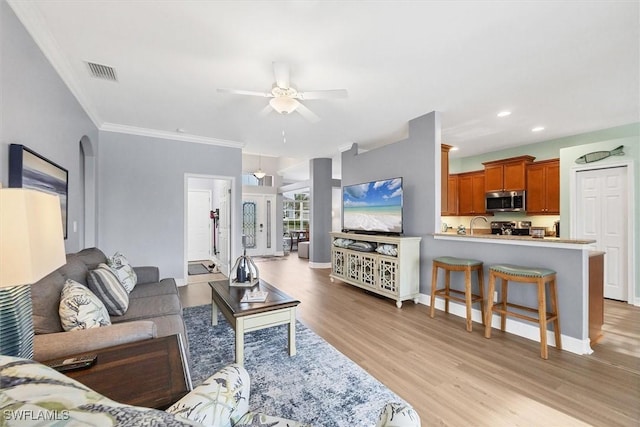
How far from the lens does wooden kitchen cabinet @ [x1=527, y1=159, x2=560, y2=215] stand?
4.88 meters

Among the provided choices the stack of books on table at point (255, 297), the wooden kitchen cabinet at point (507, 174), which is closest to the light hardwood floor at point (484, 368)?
the stack of books on table at point (255, 297)

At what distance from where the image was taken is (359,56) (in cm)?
243

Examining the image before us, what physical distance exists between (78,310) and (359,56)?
279 centimetres

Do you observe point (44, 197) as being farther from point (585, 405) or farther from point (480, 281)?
point (480, 281)

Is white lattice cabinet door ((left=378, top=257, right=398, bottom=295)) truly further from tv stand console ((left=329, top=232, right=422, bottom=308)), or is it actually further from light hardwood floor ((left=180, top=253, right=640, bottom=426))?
light hardwood floor ((left=180, top=253, right=640, bottom=426))

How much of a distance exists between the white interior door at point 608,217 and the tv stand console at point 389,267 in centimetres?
265

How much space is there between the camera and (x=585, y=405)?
69.9 inches

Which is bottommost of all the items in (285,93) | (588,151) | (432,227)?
(432,227)

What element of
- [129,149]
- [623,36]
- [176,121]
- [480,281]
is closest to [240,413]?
[480,281]

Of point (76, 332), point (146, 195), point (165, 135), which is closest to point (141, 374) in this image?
point (76, 332)

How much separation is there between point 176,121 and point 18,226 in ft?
12.1

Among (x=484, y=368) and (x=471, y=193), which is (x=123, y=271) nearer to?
(x=484, y=368)

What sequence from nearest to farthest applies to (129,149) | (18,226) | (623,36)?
1. (18,226)
2. (623,36)
3. (129,149)

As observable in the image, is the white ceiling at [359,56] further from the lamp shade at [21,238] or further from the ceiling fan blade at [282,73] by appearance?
the lamp shade at [21,238]
